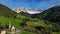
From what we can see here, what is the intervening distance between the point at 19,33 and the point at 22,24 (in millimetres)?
17790

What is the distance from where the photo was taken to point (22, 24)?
282 feet

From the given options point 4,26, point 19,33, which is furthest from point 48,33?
point 4,26

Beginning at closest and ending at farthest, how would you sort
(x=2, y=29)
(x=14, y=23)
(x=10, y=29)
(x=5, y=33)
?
(x=5, y=33) → (x=2, y=29) → (x=10, y=29) → (x=14, y=23)

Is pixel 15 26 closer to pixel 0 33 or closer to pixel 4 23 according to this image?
pixel 4 23

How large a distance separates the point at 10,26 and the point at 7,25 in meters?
1.38

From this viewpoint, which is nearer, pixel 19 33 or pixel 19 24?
pixel 19 33

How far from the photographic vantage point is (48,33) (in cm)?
7331

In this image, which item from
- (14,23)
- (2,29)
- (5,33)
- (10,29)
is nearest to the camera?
(5,33)

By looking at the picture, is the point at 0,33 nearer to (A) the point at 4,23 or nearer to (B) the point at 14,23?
(A) the point at 4,23

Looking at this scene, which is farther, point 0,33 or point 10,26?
point 10,26

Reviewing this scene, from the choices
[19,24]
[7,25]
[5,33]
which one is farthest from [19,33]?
[19,24]

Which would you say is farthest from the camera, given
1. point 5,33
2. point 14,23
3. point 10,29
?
point 14,23

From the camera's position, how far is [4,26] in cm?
7319

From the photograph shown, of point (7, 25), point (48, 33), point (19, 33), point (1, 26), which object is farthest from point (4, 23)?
point (48, 33)
